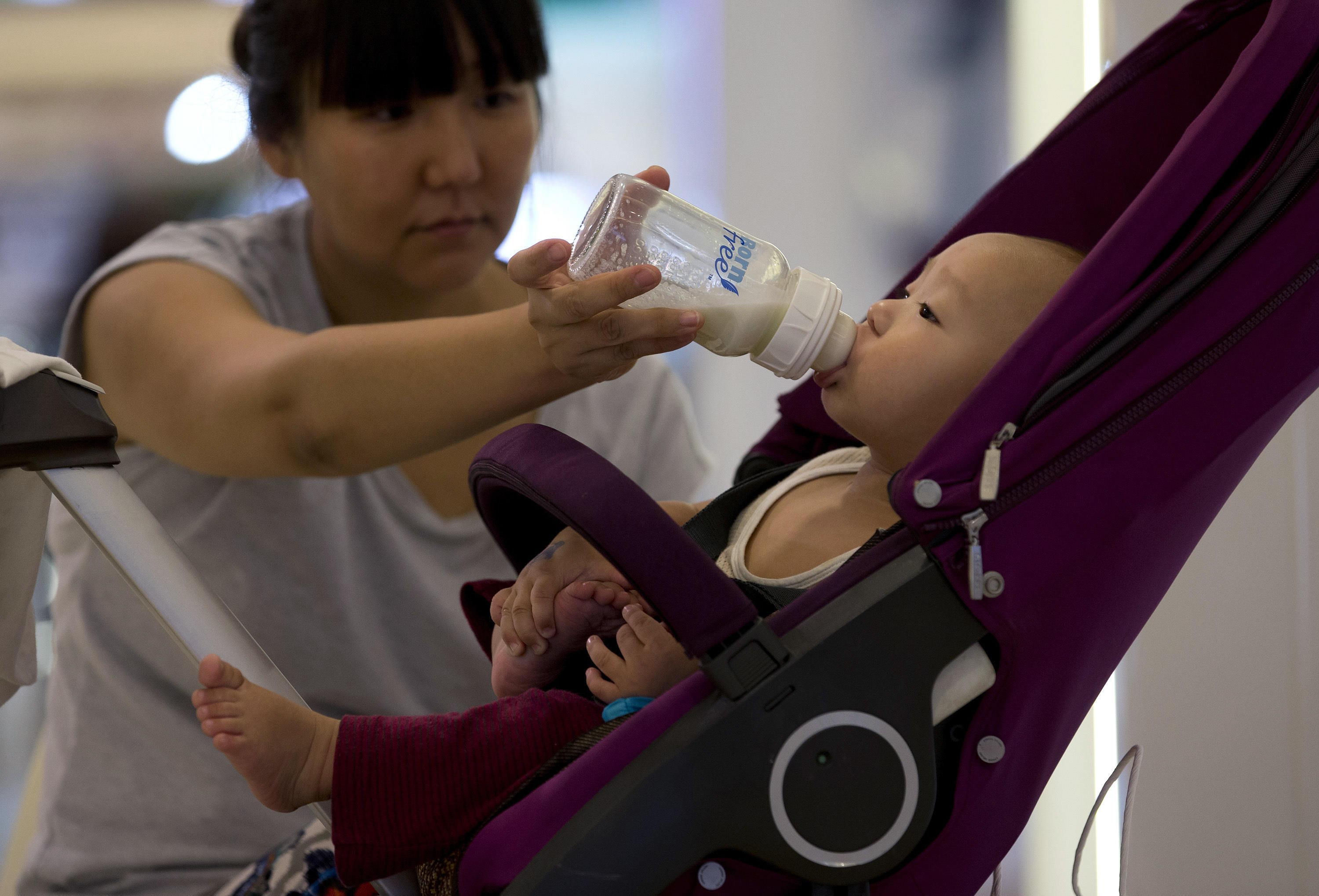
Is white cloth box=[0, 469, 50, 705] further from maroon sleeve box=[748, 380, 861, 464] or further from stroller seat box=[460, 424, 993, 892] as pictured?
maroon sleeve box=[748, 380, 861, 464]

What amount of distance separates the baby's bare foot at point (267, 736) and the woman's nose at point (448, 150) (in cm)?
56

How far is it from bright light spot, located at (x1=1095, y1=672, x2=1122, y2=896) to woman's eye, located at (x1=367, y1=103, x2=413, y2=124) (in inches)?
35.8

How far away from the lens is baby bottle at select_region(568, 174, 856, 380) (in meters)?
A: 0.65

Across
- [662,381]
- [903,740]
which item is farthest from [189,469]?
[903,740]

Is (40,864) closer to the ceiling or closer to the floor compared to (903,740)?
closer to the ceiling

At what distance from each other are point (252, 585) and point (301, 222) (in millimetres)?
403

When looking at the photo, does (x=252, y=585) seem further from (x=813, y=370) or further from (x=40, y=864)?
(x=813, y=370)

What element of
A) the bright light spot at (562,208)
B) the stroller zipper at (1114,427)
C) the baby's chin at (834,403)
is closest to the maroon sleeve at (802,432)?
the baby's chin at (834,403)

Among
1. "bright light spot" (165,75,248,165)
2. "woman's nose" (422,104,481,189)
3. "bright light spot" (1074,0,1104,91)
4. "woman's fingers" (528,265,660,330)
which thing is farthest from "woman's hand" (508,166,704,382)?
"bright light spot" (165,75,248,165)

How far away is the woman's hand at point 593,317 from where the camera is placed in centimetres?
59

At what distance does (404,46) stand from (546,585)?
0.51 metres

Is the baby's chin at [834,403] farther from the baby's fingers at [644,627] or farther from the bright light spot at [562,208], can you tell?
the bright light spot at [562,208]

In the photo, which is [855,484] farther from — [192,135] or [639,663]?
[192,135]

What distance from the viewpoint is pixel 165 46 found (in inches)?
98.4
